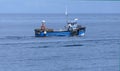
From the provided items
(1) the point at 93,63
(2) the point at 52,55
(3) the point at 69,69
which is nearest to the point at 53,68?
(3) the point at 69,69

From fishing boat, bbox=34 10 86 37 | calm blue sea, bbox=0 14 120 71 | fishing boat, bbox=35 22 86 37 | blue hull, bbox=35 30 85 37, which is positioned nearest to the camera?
calm blue sea, bbox=0 14 120 71

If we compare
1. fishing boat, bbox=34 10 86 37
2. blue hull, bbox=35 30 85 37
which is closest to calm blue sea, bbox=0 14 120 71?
blue hull, bbox=35 30 85 37

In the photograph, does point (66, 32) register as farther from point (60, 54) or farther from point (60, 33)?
point (60, 54)

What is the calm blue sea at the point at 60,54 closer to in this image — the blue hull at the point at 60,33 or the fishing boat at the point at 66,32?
the blue hull at the point at 60,33

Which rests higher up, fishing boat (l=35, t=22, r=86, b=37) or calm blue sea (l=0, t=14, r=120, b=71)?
fishing boat (l=35, t=22, r=86, b=37)

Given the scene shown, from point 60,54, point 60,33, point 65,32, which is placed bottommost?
point 60,54

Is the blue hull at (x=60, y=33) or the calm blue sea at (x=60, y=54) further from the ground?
the blue hull at (x=60, y=33)

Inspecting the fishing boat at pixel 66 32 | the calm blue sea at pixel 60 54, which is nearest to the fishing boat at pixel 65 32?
the fishing boat at pixel 66 32

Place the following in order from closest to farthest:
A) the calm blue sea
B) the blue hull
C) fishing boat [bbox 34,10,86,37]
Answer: the calm blue sea → the blue hull → fishing boat [bbox 34,10,86,37]

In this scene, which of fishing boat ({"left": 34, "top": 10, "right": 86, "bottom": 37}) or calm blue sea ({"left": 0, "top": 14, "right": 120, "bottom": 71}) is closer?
calm blue sea ({"left": 0, "top": 14, "right": 120, "bottom": 71})

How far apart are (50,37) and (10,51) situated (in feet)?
75.7

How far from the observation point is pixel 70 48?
88000mm

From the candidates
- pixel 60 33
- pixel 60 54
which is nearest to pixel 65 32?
pixel 60 33

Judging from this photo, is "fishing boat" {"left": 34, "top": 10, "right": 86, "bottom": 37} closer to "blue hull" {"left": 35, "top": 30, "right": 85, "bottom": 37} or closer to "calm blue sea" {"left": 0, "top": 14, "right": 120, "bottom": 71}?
"blue hull" {"left": 35, "top": 30, "right": 85, "bottom": 37}
